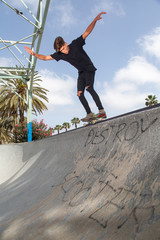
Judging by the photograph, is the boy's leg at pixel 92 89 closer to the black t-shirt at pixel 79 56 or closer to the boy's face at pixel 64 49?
the black t-shirt at pixel 79 56

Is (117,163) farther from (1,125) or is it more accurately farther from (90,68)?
(1,125)

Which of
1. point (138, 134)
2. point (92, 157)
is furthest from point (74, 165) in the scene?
point (138, 134)

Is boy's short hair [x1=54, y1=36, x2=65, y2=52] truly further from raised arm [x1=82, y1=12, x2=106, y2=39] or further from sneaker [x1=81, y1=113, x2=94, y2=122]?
sneaker [x1=81, y1=113, x2=94, y2=122]

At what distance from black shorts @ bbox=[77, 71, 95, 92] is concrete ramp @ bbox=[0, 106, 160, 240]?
1.61 meters

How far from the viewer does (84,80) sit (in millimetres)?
4918

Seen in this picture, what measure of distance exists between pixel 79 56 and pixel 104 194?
3437 mm

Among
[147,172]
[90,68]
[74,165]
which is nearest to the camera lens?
[147,172]

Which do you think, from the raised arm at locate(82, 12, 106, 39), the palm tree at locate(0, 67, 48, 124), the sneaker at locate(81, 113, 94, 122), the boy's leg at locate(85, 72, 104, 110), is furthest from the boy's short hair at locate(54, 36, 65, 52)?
the palm tree at locate(0, 67, 48, 124)

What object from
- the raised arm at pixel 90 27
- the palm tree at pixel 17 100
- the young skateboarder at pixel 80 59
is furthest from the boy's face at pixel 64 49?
the palm tree at pixel 17 100

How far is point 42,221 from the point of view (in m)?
2.26

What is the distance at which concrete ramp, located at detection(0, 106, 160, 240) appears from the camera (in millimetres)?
1550

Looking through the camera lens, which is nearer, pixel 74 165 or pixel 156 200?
pixel 156 200

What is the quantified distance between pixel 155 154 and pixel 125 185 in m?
0.41

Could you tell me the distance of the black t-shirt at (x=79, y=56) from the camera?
4.65m
